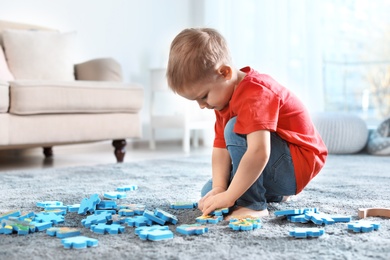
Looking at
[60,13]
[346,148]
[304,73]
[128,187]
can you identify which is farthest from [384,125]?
[60,13]

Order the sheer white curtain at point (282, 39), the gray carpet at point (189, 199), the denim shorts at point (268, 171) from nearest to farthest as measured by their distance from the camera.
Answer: the gray carpet at point (189, 199) < the denim shorts at point (268, 171) < the sheer white curtain at point (282, 39)

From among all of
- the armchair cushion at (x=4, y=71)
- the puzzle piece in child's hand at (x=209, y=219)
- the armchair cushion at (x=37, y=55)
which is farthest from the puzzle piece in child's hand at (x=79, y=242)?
the armchair cushion at (x=37, y=55)

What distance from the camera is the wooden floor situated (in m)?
3.22

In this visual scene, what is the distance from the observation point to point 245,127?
1309 millimetres

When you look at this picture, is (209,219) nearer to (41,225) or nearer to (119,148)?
(41,225)

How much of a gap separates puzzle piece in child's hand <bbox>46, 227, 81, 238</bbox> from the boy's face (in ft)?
1.37

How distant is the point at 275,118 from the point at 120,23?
324 cm

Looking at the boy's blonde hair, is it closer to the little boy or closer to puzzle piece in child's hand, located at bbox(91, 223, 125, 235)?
the little boy

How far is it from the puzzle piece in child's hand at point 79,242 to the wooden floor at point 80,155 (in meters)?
1.94

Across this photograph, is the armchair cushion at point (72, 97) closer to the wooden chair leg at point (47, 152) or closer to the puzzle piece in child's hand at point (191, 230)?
the wooden chair leg at point (47, 152)

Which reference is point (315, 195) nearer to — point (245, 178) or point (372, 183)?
point (372, 183)

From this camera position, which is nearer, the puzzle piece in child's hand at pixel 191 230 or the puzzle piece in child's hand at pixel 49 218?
the puzzle piece in child's hand at pixel 191 230

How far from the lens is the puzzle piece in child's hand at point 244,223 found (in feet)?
4.10

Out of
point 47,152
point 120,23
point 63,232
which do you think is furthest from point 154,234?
point 120,23
